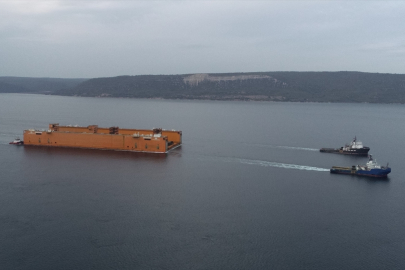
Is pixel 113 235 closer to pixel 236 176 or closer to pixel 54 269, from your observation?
pixel 54 269

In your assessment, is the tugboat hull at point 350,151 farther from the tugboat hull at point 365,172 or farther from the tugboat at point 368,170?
the tugboat hull at point 365,172

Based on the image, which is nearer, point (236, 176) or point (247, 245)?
point (247, 245)

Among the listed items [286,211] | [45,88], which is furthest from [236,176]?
[45,88]

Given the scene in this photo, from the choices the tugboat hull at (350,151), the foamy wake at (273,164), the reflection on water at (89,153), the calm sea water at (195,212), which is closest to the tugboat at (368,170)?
the calm sea water at (195,212)

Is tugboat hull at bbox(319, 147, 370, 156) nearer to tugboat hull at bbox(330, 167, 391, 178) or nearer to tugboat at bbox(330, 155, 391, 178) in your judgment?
tugboat at bbox(330, 155, 391, 178)

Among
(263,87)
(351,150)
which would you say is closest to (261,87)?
(263,87)

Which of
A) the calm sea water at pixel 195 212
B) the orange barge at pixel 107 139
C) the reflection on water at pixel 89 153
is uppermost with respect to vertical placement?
the orange barge at pixel 107 139

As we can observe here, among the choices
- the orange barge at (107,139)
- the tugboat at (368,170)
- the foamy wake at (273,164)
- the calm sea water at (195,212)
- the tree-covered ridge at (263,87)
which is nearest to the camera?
the calm sea water at (195,212)
